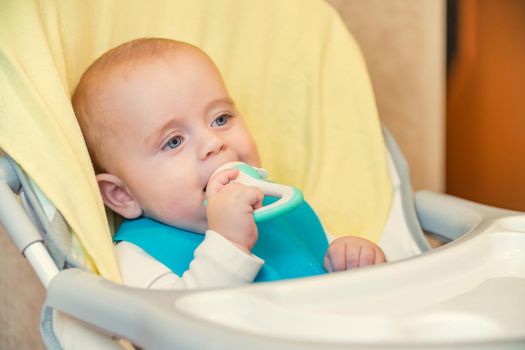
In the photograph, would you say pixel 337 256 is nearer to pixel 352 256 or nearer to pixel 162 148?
pixel 352 256

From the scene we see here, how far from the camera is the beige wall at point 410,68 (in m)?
1.51

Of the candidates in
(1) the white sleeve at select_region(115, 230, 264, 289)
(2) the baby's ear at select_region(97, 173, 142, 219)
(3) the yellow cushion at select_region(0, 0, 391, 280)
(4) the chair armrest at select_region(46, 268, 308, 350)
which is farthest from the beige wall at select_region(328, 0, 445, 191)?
(4) the chair armrest at select_region(46, 268, 308, 350)

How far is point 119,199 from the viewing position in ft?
3.23

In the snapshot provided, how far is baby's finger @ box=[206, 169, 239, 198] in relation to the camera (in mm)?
865

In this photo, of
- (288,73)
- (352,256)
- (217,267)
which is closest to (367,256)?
(352,256)

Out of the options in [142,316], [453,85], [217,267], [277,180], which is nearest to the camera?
[142,316]

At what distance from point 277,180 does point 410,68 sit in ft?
1.79

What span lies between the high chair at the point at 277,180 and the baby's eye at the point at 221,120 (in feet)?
0.52

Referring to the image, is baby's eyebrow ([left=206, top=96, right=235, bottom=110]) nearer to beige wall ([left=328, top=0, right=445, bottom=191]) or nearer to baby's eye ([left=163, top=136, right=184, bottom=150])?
baby's eye ([left=163, top=136, right=184, bottom=150])

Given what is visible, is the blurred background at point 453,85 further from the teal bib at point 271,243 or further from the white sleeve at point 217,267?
the white sleeve at point 217,267

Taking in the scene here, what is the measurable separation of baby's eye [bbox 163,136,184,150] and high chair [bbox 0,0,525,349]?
0.33ft

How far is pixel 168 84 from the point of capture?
94cm

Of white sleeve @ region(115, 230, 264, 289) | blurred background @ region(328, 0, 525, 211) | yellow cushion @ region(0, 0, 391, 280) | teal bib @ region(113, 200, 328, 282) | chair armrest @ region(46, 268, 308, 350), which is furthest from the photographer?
blurred background @ region(328, 0, 525, 211)

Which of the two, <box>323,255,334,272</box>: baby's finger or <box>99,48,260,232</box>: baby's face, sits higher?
<box>99,48,260,232</box>: baby's face
